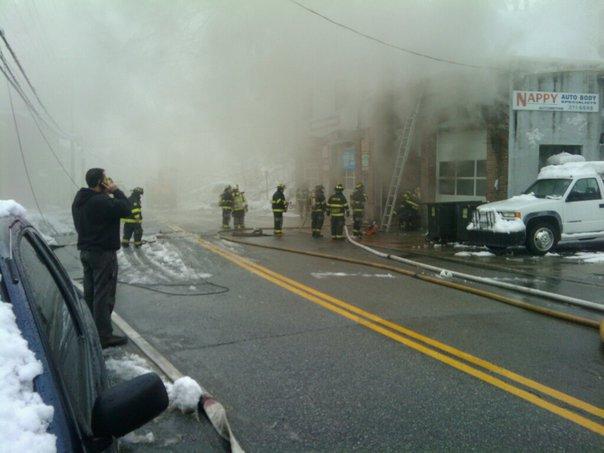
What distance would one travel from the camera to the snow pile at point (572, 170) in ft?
40.5

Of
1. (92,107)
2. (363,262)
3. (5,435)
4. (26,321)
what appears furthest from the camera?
(92,107)

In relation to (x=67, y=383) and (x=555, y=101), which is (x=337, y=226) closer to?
(x=555, y=101)

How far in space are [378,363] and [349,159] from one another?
19.9 metres

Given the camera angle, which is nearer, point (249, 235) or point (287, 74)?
point (249, 235)

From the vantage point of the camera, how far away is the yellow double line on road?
3669 millimetres

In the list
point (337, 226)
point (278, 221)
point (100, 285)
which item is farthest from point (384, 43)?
point (100, 285)

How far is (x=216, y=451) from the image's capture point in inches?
104

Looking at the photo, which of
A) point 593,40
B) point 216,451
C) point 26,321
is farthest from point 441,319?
point 593,40

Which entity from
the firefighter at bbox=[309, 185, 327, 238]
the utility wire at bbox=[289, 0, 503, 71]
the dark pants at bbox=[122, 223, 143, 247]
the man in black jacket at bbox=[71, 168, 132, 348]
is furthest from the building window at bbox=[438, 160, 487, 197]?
the man in black jacket at bbox=[71, 168, 132, 348]

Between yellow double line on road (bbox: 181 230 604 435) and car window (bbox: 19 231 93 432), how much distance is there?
115 inches

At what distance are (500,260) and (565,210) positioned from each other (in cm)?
222

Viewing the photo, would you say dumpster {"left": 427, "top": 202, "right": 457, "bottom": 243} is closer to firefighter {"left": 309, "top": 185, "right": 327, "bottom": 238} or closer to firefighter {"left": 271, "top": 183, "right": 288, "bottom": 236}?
firefighter {"left": 309, "top": 185, "right": 327, "bottom": 238}

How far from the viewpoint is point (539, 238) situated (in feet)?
39.2

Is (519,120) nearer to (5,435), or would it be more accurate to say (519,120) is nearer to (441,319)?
(441,319)
